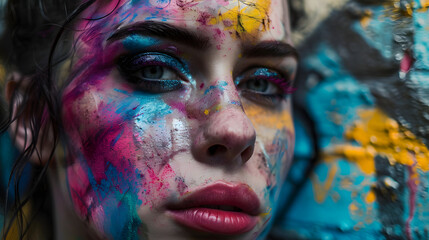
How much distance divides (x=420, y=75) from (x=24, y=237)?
4.74ft

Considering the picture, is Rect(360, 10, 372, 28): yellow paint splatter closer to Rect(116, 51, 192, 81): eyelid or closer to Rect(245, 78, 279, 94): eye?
Rect(245, 78, 279, 94): eye

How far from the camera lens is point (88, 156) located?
40.9 inches

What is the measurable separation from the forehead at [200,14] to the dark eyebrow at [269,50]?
2 centimetres

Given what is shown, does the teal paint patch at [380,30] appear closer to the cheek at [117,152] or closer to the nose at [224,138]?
the nose at [224,138]

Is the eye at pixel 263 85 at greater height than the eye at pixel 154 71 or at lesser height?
lesser

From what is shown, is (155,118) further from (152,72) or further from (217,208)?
(217,208)

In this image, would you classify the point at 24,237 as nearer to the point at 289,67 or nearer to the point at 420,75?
the point at 289,67

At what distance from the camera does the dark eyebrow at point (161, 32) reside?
103 cm

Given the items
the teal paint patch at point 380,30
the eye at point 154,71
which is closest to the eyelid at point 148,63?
the eye at point 154,71

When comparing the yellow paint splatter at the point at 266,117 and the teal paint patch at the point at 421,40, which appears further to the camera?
the teal paint patch at the point at 421,40

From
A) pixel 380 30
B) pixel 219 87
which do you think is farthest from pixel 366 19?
pixel 219 87

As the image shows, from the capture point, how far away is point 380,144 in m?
1.41

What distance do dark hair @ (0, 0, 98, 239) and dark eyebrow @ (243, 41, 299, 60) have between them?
17.8 inches

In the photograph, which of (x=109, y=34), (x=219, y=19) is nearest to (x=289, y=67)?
(x=219, y=19)
